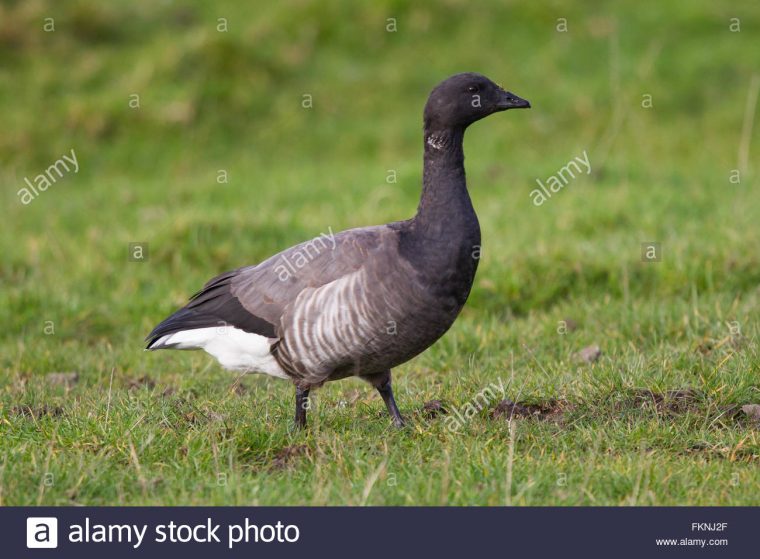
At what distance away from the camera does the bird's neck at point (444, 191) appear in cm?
579

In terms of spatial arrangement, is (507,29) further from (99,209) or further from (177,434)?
(177,434)

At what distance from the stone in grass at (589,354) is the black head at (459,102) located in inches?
78.6

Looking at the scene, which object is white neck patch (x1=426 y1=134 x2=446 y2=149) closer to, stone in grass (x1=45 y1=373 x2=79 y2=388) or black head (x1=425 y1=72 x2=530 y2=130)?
black head (x1=425 y1=72 x2=530 y2=130)

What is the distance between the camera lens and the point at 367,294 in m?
5.61

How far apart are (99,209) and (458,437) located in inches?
311

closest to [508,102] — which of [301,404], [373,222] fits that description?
[301,404]

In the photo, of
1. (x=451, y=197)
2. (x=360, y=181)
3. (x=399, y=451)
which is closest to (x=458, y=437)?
(x=399, y=451)

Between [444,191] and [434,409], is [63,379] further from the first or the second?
[444,191]

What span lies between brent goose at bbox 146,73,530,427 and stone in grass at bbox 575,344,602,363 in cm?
164

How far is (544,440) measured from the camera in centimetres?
548

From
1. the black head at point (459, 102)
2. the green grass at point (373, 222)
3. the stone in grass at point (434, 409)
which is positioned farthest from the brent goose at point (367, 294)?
the green grass at point (373, 222)

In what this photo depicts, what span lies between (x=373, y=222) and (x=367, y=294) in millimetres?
5082

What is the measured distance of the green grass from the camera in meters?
5.21
